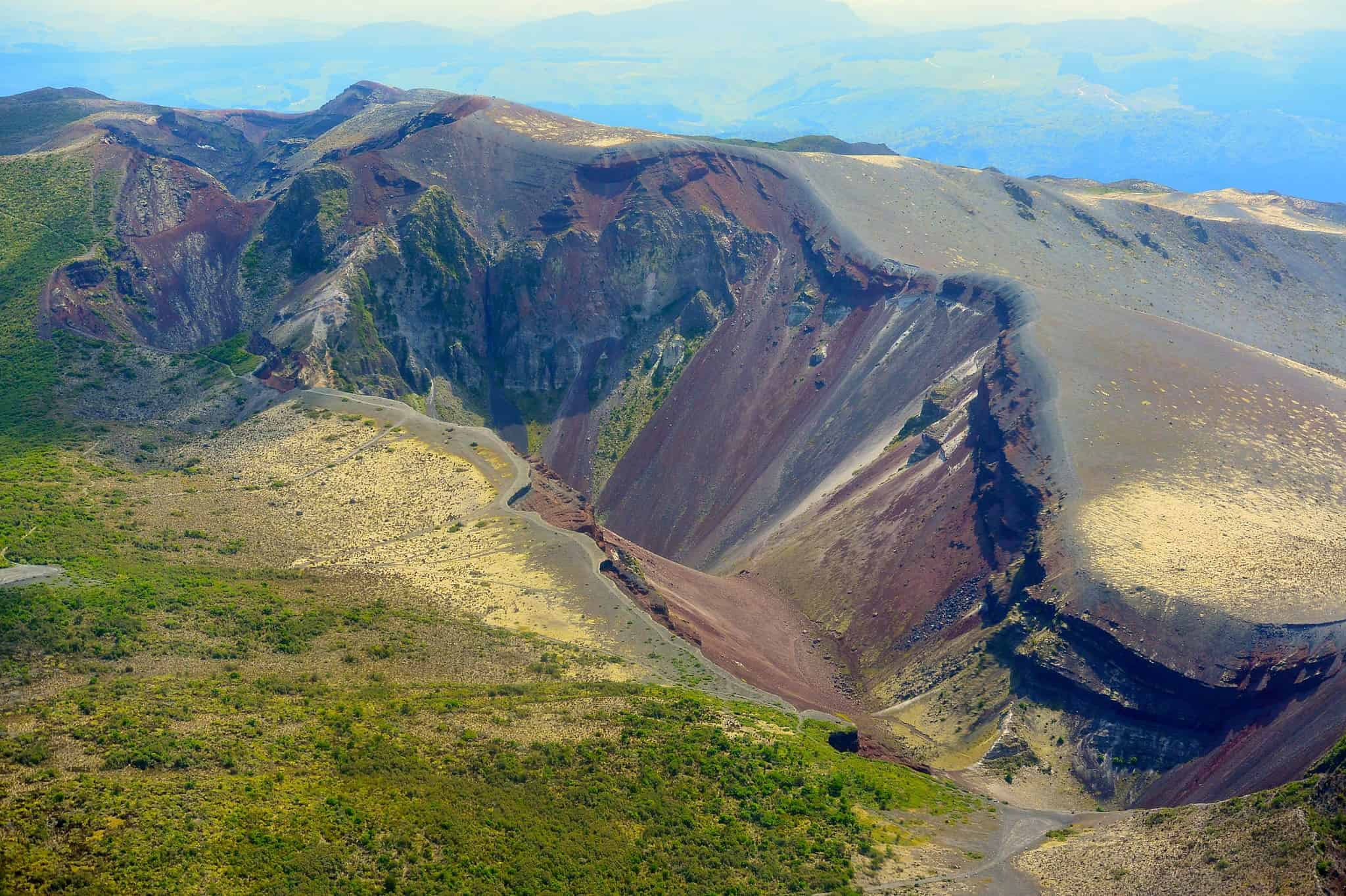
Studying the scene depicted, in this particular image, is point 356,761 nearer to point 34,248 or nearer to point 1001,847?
point 1001,847

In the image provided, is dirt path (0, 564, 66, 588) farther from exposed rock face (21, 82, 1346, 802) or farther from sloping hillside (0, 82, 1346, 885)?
exposed rock face (21, 82, 1346, 802)

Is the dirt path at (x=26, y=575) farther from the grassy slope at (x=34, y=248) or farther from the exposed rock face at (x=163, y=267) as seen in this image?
the exposed rock face at (x=163, y=267)

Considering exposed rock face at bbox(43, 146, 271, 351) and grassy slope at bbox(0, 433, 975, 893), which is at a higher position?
exposed rock face at bbox(43, 146, 271, 351)

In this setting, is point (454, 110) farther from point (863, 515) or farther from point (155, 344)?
point (863, 515)

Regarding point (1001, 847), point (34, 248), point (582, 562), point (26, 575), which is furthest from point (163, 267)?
point (1001, 847)

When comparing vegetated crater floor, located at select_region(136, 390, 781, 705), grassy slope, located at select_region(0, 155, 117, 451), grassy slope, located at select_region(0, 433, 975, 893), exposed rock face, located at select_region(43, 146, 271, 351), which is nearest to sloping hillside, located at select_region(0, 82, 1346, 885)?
exposed rock face, located at select_region(43, 146, 271, 351)

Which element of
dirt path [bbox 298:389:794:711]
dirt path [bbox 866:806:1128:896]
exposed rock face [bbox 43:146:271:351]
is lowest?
dirt path [bbox 866:806:1128:896]

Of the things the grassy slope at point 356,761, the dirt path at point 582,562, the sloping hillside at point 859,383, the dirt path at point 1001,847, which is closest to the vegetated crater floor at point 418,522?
the dirt path at point 582,562

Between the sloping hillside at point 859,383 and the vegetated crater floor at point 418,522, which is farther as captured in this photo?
the sloping hillside at point 859,383
